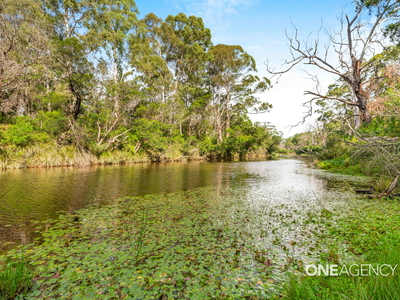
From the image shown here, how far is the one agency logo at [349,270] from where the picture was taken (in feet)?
8.91

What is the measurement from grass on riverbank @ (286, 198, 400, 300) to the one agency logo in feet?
0.21

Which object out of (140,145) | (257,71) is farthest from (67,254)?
(257,71)

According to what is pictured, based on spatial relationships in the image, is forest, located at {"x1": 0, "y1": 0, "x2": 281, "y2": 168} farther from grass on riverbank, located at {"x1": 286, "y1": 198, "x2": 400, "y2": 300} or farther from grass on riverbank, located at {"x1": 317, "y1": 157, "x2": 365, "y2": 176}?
grass on riverbank, located at {"x1": 317, "y1": 157, "x2": 365, "y2": 176}

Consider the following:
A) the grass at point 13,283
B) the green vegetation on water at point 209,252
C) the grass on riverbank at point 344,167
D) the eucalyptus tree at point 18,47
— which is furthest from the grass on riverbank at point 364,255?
the eucalyptus tree at point 18,47

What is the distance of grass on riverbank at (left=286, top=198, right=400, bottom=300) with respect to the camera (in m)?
2.17

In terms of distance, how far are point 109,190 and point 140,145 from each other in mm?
19784

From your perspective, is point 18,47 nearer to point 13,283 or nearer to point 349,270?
point 13,283

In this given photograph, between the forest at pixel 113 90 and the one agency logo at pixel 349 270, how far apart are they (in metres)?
13.4

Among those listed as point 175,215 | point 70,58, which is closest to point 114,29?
point 70,58

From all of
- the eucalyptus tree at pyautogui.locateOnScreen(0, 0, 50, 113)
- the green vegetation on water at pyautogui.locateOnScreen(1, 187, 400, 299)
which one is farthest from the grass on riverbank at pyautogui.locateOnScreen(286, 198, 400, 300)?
the eucalyptus tree at pyautogui.locateOnScreen(0, 0, 50, 113)

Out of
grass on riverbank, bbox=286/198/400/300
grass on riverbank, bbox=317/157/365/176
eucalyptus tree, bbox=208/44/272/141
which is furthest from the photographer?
eucalyptus tree, bbox=208/44/272/141

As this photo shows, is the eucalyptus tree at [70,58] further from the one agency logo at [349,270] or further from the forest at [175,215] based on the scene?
the one agency logo at [349,270]

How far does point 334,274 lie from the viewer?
120 inches

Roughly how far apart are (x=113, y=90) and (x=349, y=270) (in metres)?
25.1
